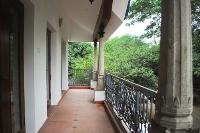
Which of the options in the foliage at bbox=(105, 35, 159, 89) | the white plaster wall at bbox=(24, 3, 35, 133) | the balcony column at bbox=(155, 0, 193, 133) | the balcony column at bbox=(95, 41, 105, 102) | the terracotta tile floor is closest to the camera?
the balcony column at bbox=(155, 0, 193, 133)

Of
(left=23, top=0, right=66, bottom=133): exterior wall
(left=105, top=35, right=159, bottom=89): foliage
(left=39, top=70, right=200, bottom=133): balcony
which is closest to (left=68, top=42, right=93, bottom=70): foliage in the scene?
(left=105, top=35, right=159, bottom=89): foliage

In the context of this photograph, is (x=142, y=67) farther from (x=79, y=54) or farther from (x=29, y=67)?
(x=29, y=67)

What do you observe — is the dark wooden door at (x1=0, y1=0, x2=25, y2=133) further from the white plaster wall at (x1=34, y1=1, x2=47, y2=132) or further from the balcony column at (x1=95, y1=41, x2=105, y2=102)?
the balcony column at (x1=95, y1=41, x2=105, y2=102)

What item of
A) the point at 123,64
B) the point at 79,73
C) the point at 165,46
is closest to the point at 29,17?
the point at 165,46

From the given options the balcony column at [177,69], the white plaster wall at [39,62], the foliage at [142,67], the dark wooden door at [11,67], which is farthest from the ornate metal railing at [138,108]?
the foliage at [142,67]

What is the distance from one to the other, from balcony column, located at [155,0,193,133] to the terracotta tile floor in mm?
3007

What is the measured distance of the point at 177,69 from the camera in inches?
73.0

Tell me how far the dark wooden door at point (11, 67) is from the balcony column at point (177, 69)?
1903 mm

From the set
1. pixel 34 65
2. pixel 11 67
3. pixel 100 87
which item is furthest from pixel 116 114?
pixel 100 87

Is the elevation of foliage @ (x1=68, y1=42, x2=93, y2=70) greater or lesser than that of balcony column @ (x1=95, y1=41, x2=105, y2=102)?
greater

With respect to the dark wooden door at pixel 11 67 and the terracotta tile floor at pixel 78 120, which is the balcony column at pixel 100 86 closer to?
the terracotta tile floor at pixel 78 120

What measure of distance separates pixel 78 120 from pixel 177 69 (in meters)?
→ 4.03

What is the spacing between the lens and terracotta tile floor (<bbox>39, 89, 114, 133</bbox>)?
4.84 meters

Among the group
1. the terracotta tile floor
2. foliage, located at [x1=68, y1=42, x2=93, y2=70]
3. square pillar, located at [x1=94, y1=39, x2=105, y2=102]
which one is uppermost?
foliage, located at [x1=68, y1=42, x2=93, y2=70]
